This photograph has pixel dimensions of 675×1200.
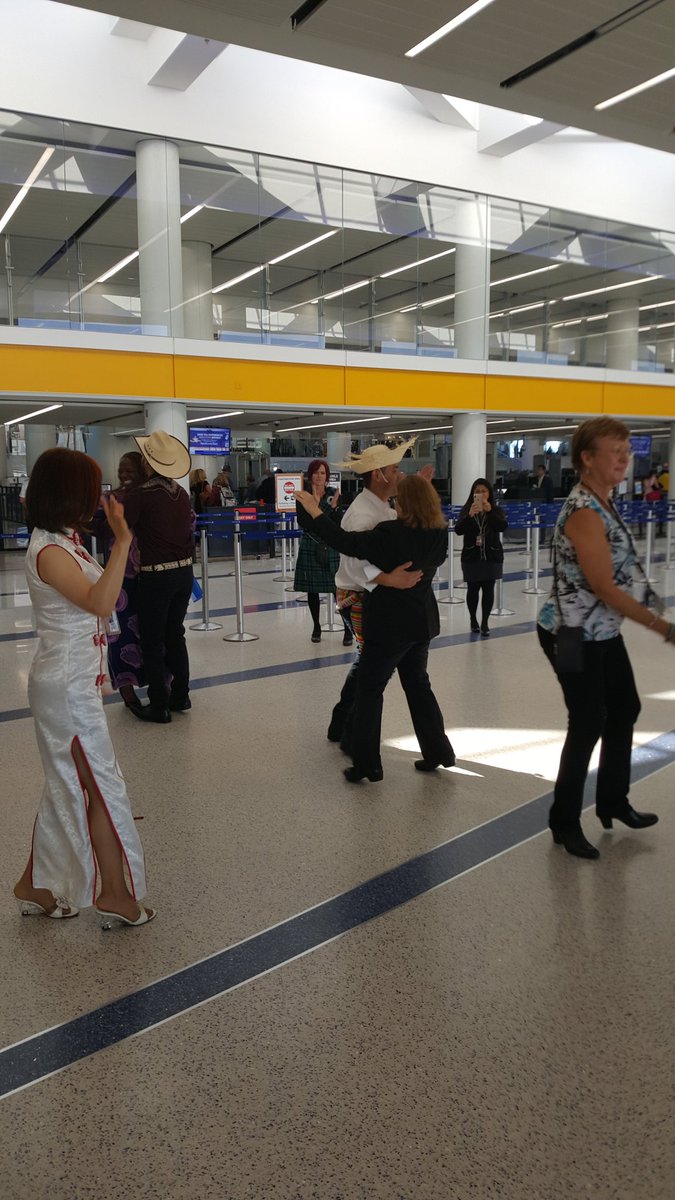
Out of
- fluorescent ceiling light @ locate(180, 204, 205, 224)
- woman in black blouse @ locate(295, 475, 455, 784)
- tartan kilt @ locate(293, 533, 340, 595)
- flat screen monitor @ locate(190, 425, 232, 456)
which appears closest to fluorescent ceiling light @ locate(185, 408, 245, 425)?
flat screen monitor @ locate(190, 425, 232, 456)

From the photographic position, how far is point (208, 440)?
50.9 feet

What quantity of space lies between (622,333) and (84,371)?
453 inches

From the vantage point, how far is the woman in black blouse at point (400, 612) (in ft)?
13.6

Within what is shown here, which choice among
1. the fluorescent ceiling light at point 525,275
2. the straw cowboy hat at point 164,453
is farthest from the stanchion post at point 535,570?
the straw cowboy hat at point 164,453

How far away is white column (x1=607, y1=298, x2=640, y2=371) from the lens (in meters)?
17.6

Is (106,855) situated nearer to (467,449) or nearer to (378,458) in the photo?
(378,458)

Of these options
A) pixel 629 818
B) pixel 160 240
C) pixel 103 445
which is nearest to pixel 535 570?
pixel 160 240

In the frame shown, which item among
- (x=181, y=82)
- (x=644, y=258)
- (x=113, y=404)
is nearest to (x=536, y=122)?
(x=644, y=258)

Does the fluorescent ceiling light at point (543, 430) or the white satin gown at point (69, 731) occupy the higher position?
the fluorescent ceiling light at point (543, 430)

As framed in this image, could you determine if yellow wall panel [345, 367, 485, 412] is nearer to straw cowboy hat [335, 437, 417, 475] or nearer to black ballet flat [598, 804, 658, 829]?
straw cowboy hat [335, 437, 417, 475]

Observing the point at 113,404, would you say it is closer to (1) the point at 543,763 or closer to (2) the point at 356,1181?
(1) the point at 543,763

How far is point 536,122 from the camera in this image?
14125mm

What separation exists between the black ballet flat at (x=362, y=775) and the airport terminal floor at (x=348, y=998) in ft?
0.15

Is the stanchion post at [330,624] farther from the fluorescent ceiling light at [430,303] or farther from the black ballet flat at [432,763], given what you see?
the fluorescent ceiling light at [430,303]
